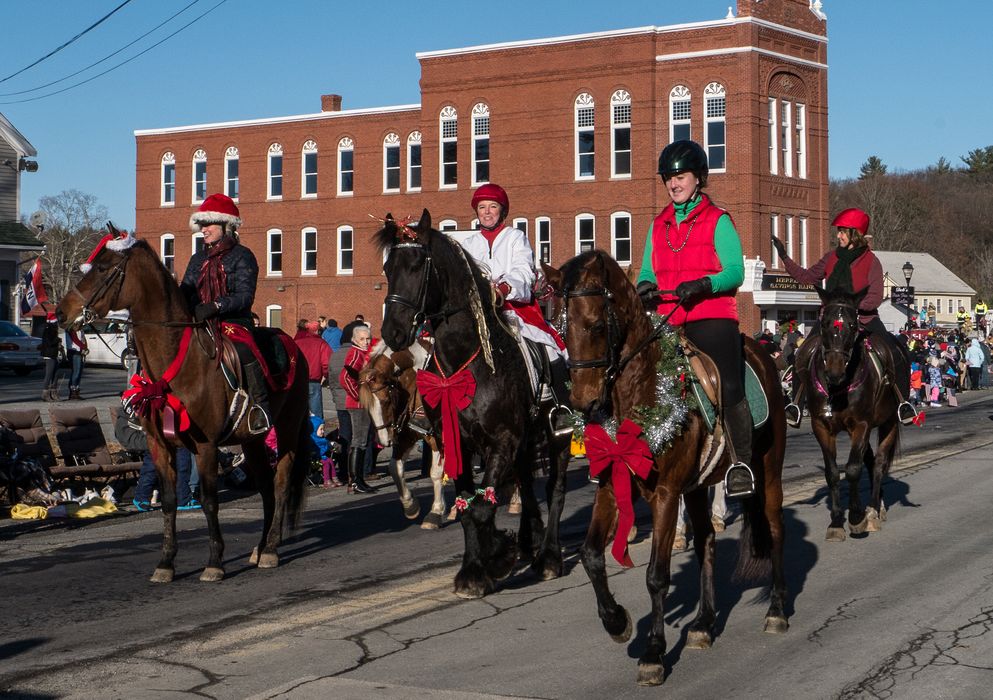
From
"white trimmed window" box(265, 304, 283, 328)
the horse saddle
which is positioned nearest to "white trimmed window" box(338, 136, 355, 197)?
"white trimmed window" box(265, 304, 283, 328)

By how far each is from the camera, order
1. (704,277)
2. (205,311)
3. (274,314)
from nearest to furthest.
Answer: (704,277) → (205,311) → (274,314)

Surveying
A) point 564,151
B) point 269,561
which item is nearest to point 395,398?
point 269,561

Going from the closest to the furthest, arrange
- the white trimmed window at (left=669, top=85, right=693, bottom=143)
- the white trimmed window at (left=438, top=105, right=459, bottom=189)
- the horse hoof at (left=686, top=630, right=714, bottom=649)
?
the horse hoof at (left=686, top=630, right=714, bottom=649) < the white trimmed window at (left=669, top=85, right=693, bottom=143) < the white trimmed window at (left=438, top=105, right=459, bottom=189)

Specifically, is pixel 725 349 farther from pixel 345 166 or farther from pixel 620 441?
pixel 345 166

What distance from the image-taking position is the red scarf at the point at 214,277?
34.1ft

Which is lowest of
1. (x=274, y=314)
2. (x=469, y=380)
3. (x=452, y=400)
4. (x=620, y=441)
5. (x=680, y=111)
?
(x=620, y=441)

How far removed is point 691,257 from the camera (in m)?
7.57

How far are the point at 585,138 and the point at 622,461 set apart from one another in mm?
47063

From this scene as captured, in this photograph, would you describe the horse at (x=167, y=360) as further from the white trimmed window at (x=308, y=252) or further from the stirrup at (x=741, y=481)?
the white trimmed window at (x=308, y=252)

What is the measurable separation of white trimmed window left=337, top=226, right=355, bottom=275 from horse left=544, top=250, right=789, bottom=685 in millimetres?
52124

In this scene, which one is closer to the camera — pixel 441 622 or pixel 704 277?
pixel 704 277

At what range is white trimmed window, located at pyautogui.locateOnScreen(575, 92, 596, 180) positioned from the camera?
52.3 meters

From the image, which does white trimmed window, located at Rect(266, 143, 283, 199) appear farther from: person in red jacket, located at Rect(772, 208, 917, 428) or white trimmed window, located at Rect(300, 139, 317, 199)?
person in red jacket, located at Rect(772, 208, 917, 428)

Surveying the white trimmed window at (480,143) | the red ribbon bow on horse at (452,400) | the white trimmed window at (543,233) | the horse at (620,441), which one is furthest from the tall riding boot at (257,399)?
the white trimmed window at (480,143)
